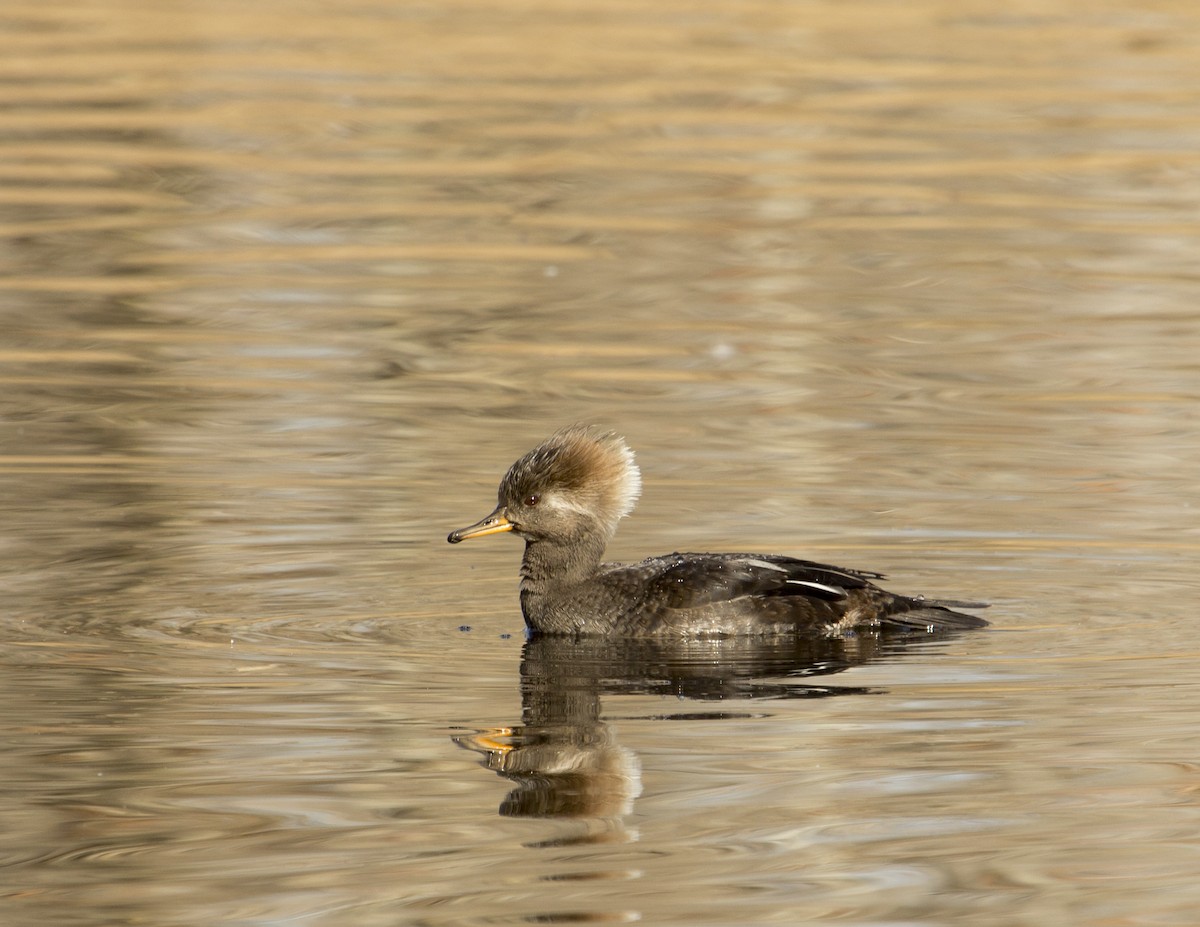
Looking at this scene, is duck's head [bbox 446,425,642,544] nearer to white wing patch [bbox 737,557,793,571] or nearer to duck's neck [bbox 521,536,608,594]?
duck's neck [bbox 521,536,608,594]

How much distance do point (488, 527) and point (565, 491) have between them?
35cm

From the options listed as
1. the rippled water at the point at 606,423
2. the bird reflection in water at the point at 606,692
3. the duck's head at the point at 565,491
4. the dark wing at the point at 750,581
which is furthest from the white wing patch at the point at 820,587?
the duck's head at the point at 565,491

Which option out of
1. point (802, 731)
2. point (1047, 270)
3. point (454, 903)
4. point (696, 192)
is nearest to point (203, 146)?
point (696, 192)

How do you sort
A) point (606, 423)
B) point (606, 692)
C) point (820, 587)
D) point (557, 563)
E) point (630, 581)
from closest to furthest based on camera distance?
point (606, 692) → point (820, 587) → point (630, 581) → point (557, 563) → point (606, 423)

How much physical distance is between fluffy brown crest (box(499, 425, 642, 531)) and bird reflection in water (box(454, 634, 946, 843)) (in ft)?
2.05

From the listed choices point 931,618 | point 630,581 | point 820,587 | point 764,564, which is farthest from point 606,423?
point 931,618

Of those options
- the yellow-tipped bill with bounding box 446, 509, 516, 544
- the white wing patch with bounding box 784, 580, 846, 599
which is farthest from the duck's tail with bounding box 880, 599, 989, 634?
the yellow-tipped bill with bounding box 446, 509, 516, 544

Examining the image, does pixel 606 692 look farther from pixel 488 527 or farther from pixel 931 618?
pixel 931 618

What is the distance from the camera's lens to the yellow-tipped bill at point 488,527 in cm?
996

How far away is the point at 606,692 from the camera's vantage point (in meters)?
8.81

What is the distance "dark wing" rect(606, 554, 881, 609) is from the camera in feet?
31.6

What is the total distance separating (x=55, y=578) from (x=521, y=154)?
12.8 m

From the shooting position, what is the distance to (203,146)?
23.1 metres

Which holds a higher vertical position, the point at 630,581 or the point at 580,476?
the point at 580,476
